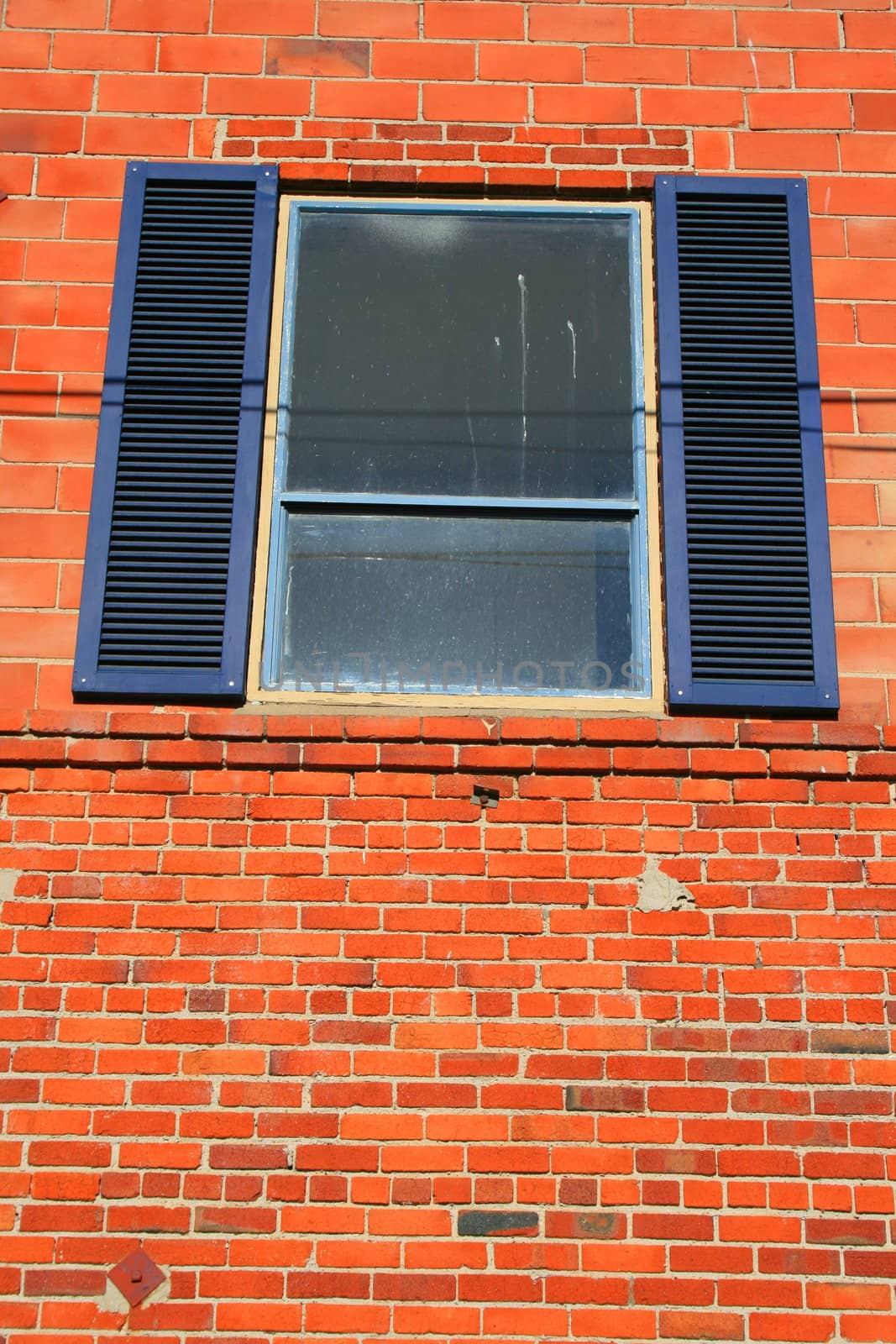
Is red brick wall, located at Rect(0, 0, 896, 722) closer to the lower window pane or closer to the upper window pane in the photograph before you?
the upper window pane

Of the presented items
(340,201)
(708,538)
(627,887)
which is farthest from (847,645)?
(340,201)

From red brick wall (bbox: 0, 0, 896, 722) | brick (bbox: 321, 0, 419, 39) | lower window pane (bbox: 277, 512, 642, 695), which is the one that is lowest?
lower window pane (bbox: 277, 512, 642, 695)

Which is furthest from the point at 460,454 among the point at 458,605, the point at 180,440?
the point at 180,440

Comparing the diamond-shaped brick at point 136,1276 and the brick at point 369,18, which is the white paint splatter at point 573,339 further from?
the diamond-shaped brick at point 136,1276

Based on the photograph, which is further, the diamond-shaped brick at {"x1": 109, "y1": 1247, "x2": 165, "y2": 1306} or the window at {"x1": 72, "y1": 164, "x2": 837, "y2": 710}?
the window at {"x1": 72, "y1": 164, "x2": 837, "y2": 710}

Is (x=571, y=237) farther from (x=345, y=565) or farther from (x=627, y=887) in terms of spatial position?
(x=627, y=887)

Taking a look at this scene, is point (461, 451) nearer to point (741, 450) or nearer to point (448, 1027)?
point (741, 450)

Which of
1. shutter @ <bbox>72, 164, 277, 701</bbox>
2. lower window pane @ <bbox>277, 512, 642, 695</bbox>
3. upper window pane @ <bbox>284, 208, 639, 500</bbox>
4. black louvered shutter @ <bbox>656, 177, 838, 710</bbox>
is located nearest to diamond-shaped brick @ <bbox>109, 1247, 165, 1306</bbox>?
shutter @ <bbox>72, 164, 277, 701</bbox>

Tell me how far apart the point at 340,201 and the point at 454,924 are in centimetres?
253

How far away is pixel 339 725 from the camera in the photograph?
13.2 ft

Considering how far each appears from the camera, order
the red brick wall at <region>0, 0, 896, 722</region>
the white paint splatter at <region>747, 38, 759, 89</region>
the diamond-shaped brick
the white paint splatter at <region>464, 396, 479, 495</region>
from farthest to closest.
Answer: the white paint splatter at <region>747, 38, 759, 89</region> → the red brick wall at <region>0, 0, 896, 722</region> → the white paint splatter at <region>464, 396, 479, 495</region> → the diamond-shaped brick

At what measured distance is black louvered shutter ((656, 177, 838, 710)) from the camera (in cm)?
418

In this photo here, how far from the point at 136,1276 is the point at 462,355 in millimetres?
2955

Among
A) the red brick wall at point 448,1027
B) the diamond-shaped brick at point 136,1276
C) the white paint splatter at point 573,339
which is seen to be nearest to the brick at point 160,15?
the white paint splatter at point 573,339
